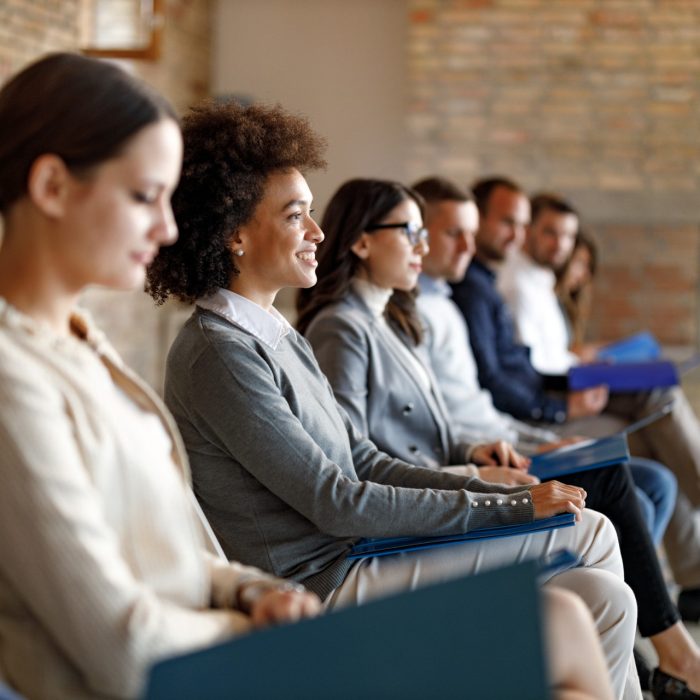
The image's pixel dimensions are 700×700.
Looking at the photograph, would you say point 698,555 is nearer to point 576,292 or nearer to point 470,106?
point 576,292

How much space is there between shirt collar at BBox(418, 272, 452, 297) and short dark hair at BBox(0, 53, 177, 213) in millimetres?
2294

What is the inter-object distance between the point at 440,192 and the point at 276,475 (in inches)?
78.1

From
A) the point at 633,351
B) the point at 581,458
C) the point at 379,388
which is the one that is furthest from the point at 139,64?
the point at 581,458

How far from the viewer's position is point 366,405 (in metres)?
2.78

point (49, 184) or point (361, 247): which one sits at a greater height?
point (49, 184)

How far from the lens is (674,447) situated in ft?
13.1

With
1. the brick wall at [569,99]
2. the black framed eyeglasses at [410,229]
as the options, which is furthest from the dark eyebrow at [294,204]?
the brick wall at [569,99]

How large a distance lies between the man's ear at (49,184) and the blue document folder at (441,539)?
3.10ft

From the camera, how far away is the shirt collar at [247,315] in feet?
6.90

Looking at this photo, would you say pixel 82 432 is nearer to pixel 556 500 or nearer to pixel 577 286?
pixel 556 500

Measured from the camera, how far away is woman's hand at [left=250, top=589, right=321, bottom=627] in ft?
4.61

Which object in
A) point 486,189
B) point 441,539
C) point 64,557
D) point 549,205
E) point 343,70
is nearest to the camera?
point 64,557

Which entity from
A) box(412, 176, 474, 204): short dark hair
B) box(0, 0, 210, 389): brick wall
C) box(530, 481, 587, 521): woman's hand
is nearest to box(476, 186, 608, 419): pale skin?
box(412, 176, 474, 204): short dark hair

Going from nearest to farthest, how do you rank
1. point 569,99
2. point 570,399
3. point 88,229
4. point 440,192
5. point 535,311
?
point 88,229 < point 440,192 < point 570,399 < point 535,311 < point 569,99
